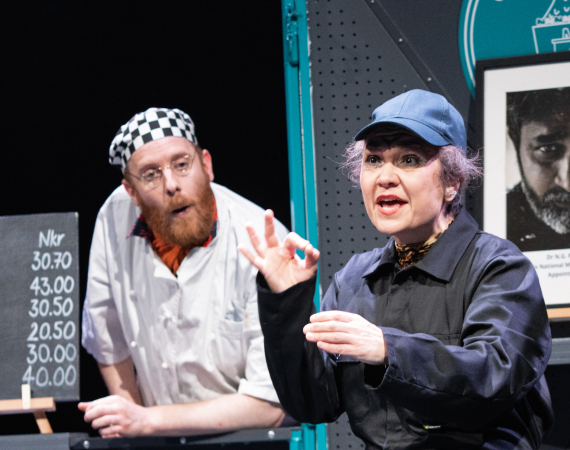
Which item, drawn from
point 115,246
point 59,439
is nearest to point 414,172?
point 115,246

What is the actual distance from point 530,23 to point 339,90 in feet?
2.50

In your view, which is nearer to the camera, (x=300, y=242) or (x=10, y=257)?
(x=300, y=242)

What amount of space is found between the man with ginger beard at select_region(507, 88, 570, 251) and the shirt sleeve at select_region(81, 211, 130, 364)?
158 cm

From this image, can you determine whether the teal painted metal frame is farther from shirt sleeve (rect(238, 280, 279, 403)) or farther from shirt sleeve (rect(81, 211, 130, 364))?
shirt sleeve (rect(81, 211, 130, 364))

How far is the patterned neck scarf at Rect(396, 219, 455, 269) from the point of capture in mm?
1503

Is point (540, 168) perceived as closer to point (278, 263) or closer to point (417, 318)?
point (417, 318)

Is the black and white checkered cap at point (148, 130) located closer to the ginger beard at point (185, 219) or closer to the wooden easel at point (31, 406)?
the ginger beard at point (185, 219)

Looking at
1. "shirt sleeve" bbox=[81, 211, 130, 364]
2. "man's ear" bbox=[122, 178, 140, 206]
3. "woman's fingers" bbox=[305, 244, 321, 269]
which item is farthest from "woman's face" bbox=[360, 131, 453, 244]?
"shirt sleeve" bbox=[81, 211, 130, 364]

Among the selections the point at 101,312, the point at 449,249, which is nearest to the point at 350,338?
the point at 449,249

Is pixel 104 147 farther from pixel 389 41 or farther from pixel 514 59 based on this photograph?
pixel 514 59

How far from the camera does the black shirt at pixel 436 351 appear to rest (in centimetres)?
116

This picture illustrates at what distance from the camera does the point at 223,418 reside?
85.7 inches

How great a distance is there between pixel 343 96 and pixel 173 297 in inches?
41.1

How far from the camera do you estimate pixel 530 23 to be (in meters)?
2.18
